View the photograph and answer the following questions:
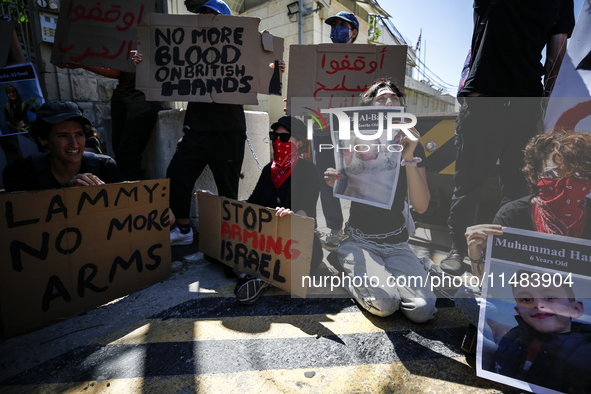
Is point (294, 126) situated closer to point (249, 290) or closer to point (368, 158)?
point (368, 158)

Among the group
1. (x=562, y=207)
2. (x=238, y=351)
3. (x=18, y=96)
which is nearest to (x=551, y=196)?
(x=562, y=207)

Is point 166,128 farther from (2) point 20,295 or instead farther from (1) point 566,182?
(1) point 566,182

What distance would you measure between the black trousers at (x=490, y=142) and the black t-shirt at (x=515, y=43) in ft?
0.24

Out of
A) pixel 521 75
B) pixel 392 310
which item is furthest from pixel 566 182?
pixel 392 310

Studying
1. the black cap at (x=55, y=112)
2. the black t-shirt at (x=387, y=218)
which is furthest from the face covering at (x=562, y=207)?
the black cap at (x=55, y=112)

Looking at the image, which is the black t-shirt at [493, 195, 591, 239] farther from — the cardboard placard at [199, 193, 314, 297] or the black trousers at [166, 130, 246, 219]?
the black trousers at [166, 130, 246, 219]

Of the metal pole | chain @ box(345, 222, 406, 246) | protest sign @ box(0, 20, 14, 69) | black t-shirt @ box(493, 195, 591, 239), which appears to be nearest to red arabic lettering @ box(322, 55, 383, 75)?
chain @ box(345, 222, 406, 246)

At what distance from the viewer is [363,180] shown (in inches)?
77.4

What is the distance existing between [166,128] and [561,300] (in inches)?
130

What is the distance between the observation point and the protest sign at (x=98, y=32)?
103 inches

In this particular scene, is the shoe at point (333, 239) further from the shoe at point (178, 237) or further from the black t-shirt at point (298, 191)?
the shoe at point (178, 237)

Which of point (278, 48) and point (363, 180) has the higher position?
point (278, 48)

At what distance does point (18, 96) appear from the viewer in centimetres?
250

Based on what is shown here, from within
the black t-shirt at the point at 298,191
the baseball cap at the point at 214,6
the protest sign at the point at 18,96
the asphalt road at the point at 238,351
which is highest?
the baseball cap at the point at 214,6
